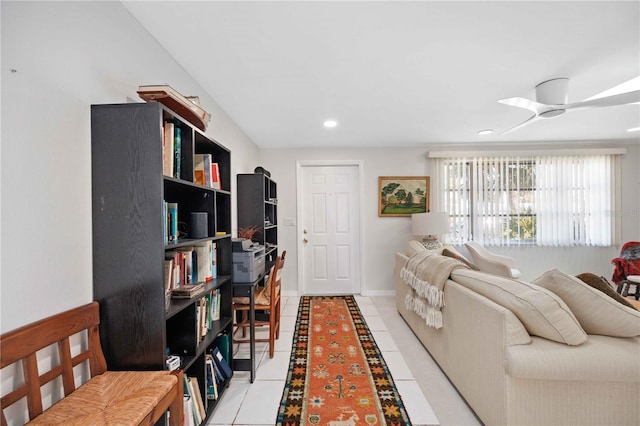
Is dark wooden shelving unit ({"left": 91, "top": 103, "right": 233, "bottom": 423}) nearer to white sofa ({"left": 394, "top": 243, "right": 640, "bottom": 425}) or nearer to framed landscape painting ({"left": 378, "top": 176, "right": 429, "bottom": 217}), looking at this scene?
white sofa ({"left": 394, "top": 243, "right": 640, "bottom": 425})

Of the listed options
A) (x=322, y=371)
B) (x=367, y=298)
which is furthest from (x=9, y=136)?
(x=367, y=298)

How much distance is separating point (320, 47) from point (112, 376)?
1972mm

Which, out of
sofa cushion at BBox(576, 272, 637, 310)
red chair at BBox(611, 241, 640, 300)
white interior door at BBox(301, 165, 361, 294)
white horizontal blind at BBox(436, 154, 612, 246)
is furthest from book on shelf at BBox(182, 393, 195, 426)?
→ red chair at BBox(611, 241, 640, 300)

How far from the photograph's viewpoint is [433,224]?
11.7ft

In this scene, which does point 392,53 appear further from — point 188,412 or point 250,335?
point 188,412

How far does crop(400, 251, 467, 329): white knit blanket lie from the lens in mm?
2004

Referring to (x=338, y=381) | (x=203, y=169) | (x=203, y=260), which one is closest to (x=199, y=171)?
(x=203, y=169)

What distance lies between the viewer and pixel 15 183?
33.3 inches

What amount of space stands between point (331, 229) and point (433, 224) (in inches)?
58.3

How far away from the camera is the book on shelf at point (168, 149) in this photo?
1.23m

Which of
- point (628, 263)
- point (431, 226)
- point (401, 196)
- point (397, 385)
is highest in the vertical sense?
point (401, 196)

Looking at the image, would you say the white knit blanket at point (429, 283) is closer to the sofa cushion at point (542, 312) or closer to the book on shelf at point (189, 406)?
the sofa cushion at point (542, 312)

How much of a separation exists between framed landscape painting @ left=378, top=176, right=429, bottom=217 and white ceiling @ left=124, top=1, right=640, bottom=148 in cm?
130

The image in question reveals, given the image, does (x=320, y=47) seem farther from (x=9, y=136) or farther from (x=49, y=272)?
(x=49, y=272)
